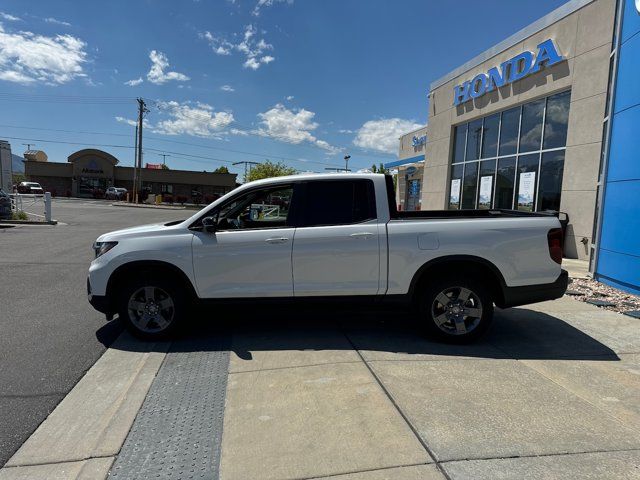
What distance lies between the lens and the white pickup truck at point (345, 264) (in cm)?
468

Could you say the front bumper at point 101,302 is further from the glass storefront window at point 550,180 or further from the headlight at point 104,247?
the glass storefront window at point 550,180

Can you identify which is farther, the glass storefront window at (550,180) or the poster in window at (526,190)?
the poster in window at (526,190)

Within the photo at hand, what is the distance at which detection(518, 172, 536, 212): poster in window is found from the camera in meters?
12.5

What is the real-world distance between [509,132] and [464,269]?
1073 cm

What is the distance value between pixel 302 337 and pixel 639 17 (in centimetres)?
768

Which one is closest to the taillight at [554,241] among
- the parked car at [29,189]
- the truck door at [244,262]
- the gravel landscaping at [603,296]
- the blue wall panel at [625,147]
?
the gravel landscaping at [603,296]

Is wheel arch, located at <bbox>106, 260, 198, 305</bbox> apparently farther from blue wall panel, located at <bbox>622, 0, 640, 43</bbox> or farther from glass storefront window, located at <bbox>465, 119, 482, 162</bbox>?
glass storefront window, located at <bbox>465, 119, 482, 162</bbox>

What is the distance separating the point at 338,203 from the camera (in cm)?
490

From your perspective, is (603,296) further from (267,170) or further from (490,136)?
(267,170)

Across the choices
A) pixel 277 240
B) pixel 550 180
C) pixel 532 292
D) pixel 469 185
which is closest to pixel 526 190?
A: pixel 550 180

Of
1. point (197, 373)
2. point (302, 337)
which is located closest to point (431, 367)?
point (302, 337)

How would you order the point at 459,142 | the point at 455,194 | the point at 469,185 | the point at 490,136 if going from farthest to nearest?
the point at 455,194 < the point at 459,142 < the point at 469,185 < the point at 490,136

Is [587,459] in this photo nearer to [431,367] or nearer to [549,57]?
[431,367]

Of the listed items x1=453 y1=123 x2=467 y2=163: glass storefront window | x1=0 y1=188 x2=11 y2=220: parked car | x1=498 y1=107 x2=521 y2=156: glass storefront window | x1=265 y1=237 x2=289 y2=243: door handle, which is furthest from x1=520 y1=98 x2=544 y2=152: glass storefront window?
x1=0 y1=188 x2=11 y2=220: parked car
